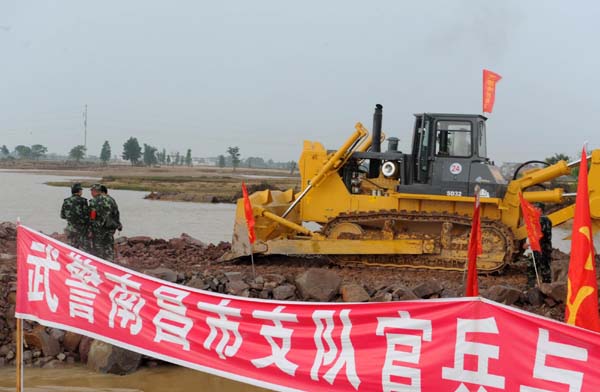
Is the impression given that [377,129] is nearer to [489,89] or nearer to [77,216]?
[489,89]

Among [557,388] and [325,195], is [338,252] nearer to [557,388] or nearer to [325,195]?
[325,195]

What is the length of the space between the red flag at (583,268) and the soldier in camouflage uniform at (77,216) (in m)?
7.32

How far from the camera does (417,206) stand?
11.6 meters

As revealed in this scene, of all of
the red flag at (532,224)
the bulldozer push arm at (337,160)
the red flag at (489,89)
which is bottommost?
the red flag at (532,224)

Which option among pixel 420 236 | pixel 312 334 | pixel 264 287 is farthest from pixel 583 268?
pixel 420 236

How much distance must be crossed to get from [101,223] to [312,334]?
6.24 metres

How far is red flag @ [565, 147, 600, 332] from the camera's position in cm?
384

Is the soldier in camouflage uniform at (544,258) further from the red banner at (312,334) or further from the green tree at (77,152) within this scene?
the green tree at (77,152)

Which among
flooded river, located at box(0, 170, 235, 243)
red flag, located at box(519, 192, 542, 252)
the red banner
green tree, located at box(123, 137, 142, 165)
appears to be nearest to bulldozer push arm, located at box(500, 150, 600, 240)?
red flag, located at box(519, 192, 542, 252)

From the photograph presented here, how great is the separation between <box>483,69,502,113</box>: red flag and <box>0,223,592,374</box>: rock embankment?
9.72 feet

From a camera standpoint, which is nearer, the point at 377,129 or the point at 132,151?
the point at 377,129

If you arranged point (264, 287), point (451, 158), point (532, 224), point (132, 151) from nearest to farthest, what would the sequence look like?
point (264, 287) → point (532, 224) → point (451, 158) → point (132, 151)

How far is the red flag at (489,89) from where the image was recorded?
1202 cm

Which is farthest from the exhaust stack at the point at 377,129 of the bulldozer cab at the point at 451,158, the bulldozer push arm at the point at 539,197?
the bulldozer push arm at the point at 539,197
